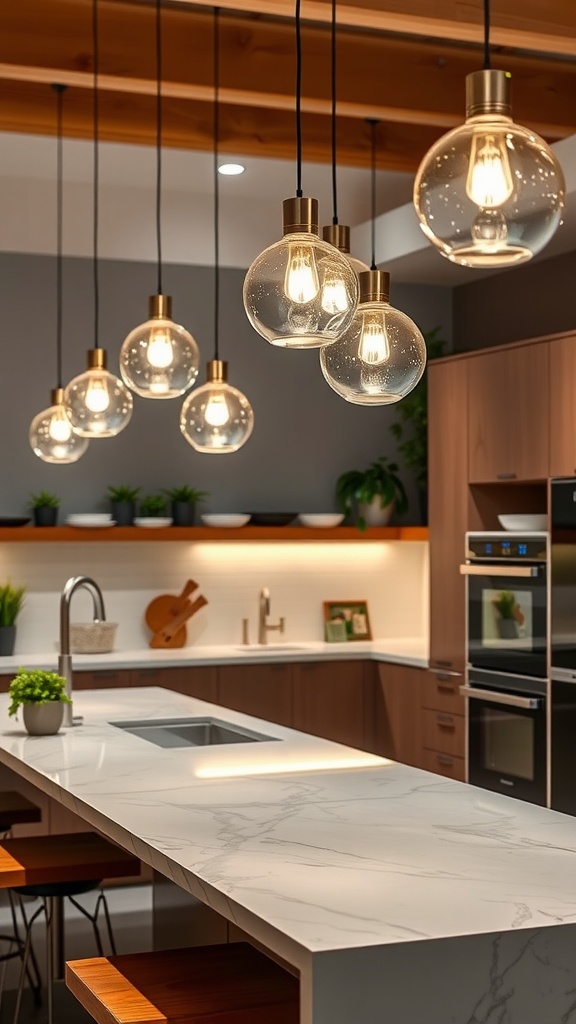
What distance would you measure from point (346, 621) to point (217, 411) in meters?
4.09

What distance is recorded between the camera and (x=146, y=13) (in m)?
5.03

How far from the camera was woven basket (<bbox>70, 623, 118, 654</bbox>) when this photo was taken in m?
6.76

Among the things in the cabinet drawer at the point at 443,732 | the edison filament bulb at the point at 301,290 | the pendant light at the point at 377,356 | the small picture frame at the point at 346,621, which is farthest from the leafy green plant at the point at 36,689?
the small picture frame at the point at 346,621

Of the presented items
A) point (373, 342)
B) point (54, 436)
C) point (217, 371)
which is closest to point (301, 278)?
point (373, 342)

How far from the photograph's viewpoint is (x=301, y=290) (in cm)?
230

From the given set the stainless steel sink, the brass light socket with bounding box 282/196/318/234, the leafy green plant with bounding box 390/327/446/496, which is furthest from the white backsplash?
the brass light socket with bounding box 282/196/318/234

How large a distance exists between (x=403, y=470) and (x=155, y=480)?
154cm


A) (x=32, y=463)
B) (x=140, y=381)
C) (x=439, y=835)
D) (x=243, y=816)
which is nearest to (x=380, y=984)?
(x=439, y=835)

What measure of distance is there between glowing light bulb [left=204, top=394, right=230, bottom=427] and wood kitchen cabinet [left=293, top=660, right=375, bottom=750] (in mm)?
3335

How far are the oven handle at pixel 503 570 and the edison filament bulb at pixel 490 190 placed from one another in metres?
4.04

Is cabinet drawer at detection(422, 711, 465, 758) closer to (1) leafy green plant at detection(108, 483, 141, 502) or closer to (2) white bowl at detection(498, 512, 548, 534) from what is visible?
(2) white bowl at detection(498, 512, 548, 534)

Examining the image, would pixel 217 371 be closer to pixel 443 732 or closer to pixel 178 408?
pixel 443 732

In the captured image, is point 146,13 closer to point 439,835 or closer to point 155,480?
point 155,480

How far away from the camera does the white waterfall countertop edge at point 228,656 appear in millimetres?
6480
